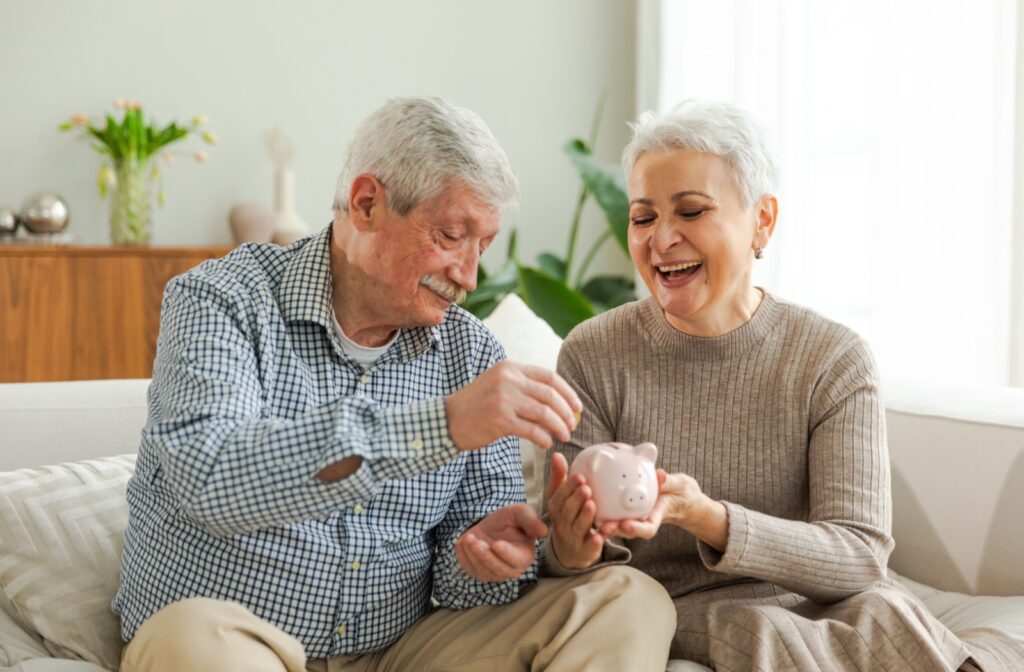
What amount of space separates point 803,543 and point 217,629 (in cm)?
81

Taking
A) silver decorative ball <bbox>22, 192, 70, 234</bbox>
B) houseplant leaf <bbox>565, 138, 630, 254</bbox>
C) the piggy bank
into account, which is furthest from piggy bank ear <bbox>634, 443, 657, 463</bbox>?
Answer: silver decorative ball <bbox>22, 192, 70, 234</bbox>

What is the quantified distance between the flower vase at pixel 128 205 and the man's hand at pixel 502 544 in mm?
2737

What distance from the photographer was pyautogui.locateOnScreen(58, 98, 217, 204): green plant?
3.88 meters

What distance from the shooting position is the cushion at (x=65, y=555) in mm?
1630

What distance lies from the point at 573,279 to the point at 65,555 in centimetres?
324

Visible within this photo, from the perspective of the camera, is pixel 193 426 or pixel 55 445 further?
pixel 55 445

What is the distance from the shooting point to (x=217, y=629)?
131 cm

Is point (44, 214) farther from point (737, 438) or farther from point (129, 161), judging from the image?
point (737, 438)

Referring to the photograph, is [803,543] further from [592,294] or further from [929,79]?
[592,294]

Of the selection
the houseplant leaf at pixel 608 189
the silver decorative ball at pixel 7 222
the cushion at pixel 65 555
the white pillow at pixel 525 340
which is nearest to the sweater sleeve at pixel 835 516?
the white pillow at pixel 525 340

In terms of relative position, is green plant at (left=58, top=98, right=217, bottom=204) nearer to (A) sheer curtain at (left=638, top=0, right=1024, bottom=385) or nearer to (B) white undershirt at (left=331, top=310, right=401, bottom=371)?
(A) sheer curtain at (left=638, top=0, right=1024, bottom=385)

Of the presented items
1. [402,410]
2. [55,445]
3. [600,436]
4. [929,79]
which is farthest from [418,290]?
[929,79]

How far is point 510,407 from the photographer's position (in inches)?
50.2

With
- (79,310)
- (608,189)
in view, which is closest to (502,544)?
(608,189)
